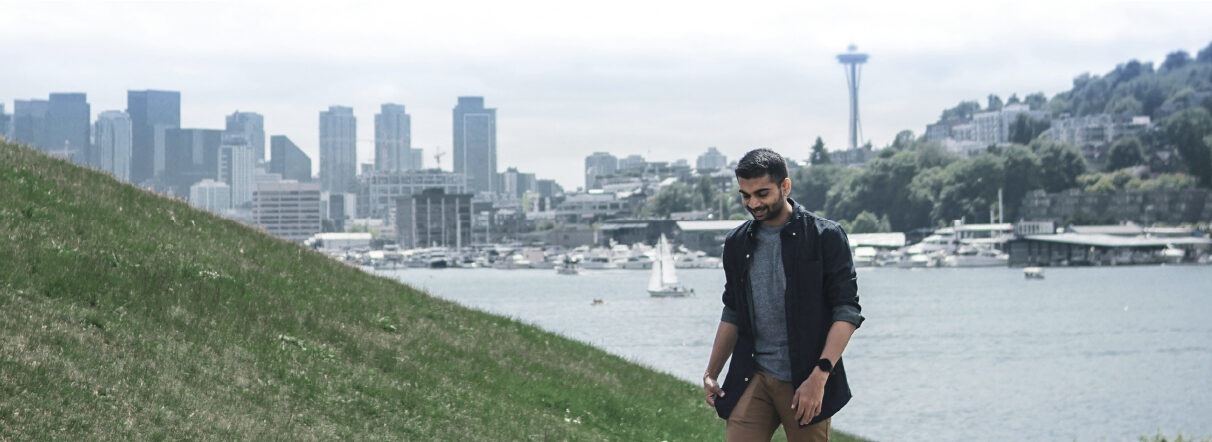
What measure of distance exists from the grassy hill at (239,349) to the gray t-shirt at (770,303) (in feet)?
12.7

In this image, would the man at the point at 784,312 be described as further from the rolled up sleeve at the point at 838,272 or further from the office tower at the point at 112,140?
the office tower at the point at 112,140

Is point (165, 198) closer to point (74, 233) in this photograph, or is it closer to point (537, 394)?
point (74, 233)

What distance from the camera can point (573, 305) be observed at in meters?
110

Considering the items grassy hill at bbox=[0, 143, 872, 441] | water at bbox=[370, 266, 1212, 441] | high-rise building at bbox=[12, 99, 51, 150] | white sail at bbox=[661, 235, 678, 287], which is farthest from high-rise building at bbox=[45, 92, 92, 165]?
grassy hill at bbox=[0, 143, 872, 441]

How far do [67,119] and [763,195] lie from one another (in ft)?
627

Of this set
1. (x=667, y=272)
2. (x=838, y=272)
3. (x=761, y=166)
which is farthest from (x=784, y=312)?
(x=667, y=272)

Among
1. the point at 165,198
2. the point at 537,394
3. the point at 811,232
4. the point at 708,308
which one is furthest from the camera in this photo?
the point at 708,308

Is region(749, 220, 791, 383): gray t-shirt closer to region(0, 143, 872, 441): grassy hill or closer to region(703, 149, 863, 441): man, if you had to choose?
region(703, 149, 863, 441): man

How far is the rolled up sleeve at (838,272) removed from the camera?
20.8 feet

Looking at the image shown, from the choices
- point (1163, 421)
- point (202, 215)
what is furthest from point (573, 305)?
point (202, 215)

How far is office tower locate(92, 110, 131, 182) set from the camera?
16875 cm

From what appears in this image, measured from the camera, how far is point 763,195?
638cm

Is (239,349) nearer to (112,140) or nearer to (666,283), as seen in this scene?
(666,283)

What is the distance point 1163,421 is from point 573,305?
69.2m
